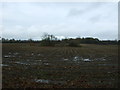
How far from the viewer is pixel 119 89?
9.67 metres

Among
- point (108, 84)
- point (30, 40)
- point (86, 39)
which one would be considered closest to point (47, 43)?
point (30, 40)

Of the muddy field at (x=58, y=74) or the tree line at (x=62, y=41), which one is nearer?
the muddy field at (x=58, y=74)

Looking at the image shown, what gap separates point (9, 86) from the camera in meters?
9.73

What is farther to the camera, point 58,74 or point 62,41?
point 62,41

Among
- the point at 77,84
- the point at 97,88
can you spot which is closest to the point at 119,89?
the point at 97,88

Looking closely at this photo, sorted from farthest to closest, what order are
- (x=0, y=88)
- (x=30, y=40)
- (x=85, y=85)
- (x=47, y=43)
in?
(x=30, y=40) < (x=47, y=43) < (x=85, y=85) < (x=0, y=88)

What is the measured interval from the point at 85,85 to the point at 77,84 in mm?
359

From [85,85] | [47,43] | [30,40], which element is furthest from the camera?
[30,40]

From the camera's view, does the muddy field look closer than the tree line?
Yes

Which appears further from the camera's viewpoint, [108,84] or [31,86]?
[108,84]

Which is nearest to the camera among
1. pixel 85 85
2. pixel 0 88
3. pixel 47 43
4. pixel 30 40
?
pixel 0 88

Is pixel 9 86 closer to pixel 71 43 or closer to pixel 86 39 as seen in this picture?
pixel 71 43

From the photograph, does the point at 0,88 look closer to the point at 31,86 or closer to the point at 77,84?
the point at 31,86

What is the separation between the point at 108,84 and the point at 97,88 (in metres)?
1.15
